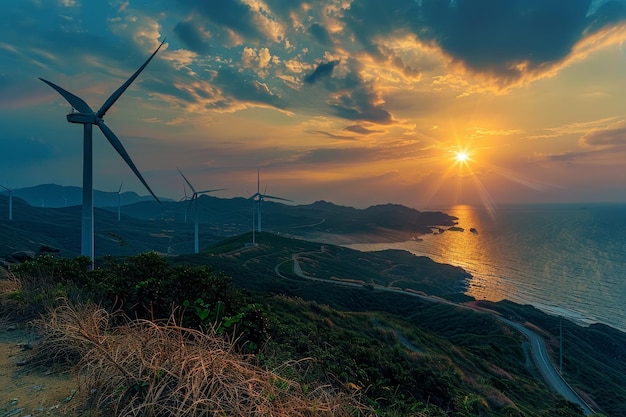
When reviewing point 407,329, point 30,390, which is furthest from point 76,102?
point 407,329

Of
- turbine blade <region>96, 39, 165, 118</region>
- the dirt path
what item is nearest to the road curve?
the dirt path

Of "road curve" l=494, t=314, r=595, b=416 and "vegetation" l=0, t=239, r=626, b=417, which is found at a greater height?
"vegetation" l=0, t=239, r=626, b=417

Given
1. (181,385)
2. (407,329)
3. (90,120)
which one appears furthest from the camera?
(407,329)

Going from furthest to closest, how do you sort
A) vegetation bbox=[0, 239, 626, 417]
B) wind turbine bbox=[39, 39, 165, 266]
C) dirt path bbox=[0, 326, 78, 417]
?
wind turbine bbox=[39, 39, 165, 266]
dirt path bbox=[0, 326, 78, 417]
vegetation bbox=[0, 239, 626, 417]

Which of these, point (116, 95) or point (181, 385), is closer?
point (181, 385)

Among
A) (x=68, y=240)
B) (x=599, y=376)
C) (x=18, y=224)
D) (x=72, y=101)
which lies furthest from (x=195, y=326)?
(x=18, y=224)

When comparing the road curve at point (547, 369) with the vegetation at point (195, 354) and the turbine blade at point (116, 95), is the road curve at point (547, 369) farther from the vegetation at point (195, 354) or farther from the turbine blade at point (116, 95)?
the turbine blade at point (116, 95)

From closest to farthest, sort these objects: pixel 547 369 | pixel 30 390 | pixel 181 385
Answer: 1. pixel 181 385
2. pixel 30 390
3. pixel 547 369

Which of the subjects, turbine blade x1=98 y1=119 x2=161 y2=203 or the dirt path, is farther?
turbine blade x1=98 y1=119 x2=161 y2=203

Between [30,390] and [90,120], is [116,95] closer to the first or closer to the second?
[90,120]

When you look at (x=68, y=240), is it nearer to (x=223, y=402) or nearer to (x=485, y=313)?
(x=485, y=313)

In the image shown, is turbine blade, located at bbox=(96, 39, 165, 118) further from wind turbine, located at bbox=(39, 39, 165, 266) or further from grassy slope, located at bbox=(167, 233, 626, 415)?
grassy slope, located at bbox=(167, 233, 626, 415)
